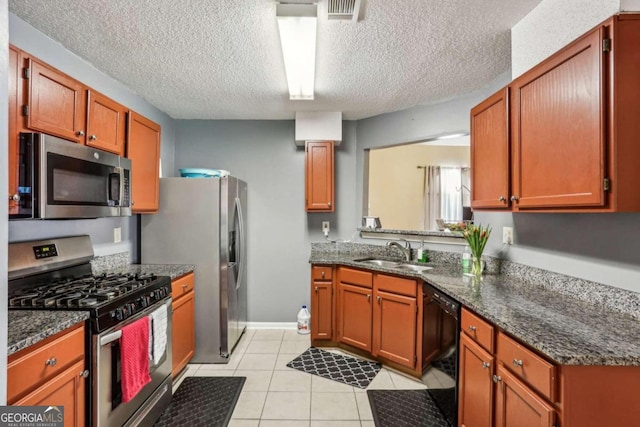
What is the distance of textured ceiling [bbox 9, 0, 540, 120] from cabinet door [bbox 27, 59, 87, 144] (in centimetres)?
39

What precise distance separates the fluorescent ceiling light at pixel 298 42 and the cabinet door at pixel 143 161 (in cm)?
124

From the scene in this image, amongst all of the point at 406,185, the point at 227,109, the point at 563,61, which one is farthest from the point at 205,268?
the point at 406,185

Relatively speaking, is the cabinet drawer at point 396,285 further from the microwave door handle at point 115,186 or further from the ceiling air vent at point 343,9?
the microwave door handle at point 115,186

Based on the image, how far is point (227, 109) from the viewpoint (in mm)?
3119

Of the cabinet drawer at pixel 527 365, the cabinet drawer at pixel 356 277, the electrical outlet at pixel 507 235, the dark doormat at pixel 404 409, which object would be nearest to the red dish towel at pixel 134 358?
the dark doormat at pixel 404 409

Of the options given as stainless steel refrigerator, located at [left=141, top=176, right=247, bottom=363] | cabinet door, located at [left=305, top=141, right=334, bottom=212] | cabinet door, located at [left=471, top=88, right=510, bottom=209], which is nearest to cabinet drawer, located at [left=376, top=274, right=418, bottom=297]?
cabinet door, located at [left=471, top=88, right=510, bottom=209]

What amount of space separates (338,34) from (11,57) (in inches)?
64.1

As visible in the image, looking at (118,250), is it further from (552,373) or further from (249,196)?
(552,373)

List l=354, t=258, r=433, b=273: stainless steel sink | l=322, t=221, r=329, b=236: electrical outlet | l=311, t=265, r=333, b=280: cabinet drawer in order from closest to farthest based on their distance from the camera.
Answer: l=354, t=258, r=433, b=273: stainless steel sink < l=311, t=265, r=333, b=280: cabinet drawer < l=322, t=221, r=329, b=236: electrical outlet

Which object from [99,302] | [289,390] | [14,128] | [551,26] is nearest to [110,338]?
[99,302]

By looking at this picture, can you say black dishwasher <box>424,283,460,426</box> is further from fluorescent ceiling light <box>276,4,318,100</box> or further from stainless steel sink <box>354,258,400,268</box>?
fluorescent ceiling light <box>276,4,318,100</box>

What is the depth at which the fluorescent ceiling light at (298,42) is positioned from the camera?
156cm

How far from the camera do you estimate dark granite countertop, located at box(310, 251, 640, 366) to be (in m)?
0.99

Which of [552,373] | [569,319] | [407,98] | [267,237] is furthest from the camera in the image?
[267,237]
